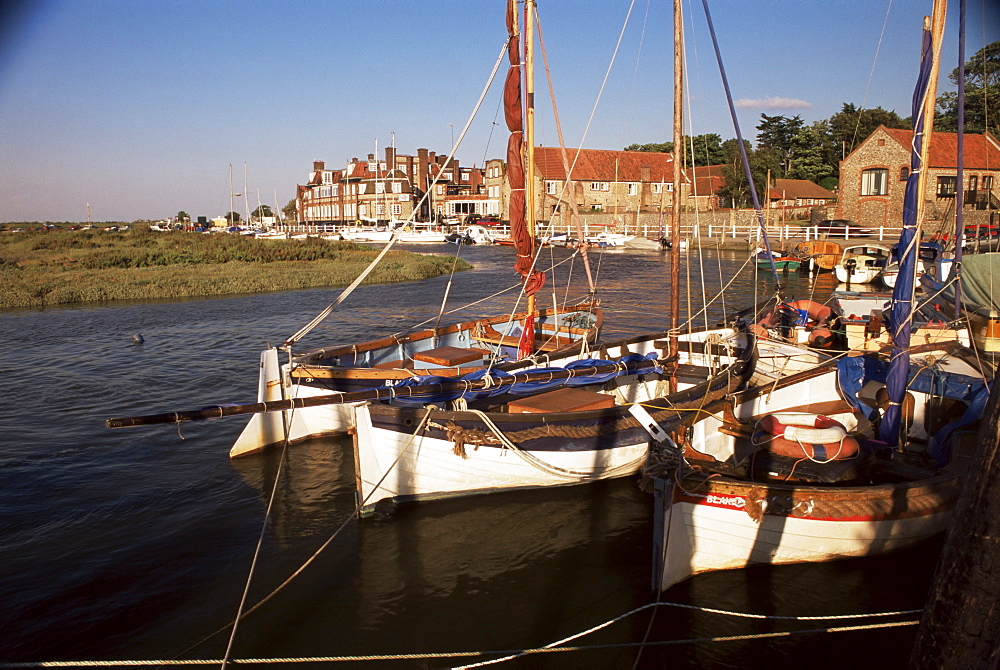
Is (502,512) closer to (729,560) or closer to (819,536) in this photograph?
(729,560)

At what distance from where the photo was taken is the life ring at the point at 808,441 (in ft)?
28.4

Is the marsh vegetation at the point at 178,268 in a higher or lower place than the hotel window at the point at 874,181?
lower

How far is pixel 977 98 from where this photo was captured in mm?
59281

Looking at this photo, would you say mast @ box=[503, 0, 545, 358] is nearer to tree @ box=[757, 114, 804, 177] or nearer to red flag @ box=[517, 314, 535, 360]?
red flag @ box=[517, 314, 535, 360]

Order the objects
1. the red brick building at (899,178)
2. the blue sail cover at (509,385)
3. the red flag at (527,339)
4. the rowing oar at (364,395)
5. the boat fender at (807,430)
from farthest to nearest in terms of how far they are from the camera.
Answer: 1. the red brick building at (899,178)
2. the red flag at (527,339)
3. the blue sail cover at (509,385)
4. the boat fender at (807,430)
5. the rowing oar at (364,395)

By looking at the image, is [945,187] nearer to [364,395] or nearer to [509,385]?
[509,385]

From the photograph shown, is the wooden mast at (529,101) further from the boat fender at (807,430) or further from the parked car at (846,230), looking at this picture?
the parked car at (846,230)

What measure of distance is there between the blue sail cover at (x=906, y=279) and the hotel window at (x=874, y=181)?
175ft

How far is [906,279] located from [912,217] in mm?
811

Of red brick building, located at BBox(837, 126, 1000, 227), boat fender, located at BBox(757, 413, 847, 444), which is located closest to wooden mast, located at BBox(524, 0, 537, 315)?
boat fender, located at BBox(757, 413, 847, 444)

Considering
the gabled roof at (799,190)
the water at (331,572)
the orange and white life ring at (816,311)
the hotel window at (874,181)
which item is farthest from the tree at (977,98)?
the water at (331,572)

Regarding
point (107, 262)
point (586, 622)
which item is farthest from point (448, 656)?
point (107, 262)

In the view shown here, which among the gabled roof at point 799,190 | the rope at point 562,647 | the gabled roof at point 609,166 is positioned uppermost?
the gabled roof at point 609,166

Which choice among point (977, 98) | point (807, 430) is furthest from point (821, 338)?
point (977, 98)
